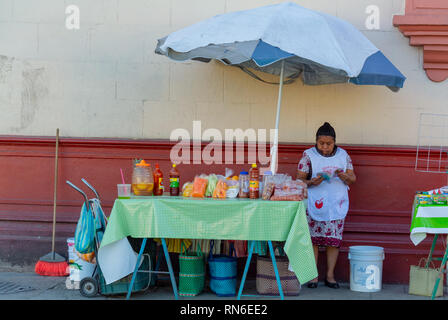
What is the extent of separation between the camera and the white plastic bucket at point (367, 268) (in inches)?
260

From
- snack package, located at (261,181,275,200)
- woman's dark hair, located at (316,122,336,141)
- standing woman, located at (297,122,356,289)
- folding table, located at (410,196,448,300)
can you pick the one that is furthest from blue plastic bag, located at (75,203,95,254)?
folding table, located at (410,196,448,300)

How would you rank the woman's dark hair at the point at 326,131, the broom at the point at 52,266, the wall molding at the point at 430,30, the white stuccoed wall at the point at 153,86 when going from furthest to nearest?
the white stuccoed wall at the point at 153,86, the broom at the point at 52,266, the wall molding at the point at 430,30, the woman's dark hair at the point at 326,131

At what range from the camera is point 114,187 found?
7.34 metres

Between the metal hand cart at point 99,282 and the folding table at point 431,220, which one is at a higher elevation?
the folding table at point 431,220

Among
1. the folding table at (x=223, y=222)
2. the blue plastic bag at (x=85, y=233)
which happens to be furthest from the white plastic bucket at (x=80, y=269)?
the folding table at (x=223, y=222)

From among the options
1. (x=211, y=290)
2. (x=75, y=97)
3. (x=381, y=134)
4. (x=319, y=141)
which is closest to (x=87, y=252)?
(x=211, y=290)

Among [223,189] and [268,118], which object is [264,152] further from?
[223,189]

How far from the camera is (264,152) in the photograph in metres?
7.25

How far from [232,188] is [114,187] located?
1.83m

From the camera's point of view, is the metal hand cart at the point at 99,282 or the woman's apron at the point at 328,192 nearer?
the metal hand cart at the point at 99,282

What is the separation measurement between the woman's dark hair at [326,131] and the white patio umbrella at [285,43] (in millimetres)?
544

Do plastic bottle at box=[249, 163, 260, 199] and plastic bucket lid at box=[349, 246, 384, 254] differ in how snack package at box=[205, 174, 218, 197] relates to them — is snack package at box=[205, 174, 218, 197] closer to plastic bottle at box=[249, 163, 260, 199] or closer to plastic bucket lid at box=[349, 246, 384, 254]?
plastic bottle at box=[249, 163, 260, 199]

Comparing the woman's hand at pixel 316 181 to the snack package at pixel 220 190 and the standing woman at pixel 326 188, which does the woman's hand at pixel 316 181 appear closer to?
the standing woman at pixel 326 188

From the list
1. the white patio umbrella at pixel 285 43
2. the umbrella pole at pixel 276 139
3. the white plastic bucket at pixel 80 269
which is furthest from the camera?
the umbrella pole at pixel 276 139
